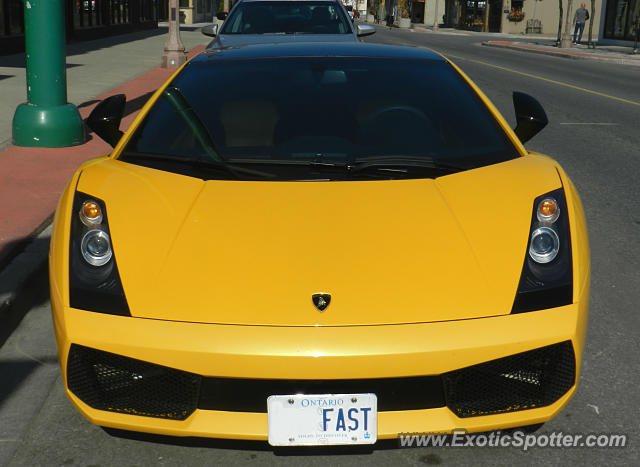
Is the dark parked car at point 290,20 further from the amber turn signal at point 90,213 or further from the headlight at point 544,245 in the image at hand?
the headlight at point 544,245

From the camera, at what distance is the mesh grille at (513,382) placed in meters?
2.50

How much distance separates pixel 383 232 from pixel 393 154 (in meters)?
0.68

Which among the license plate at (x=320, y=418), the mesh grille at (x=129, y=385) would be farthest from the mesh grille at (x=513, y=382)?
the mesh grille at (x=129, y=385)

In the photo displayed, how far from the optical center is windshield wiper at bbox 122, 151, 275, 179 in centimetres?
326

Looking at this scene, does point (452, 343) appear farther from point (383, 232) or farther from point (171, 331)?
point (171, 331)

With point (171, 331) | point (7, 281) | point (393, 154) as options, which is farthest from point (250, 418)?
point (7, 281)

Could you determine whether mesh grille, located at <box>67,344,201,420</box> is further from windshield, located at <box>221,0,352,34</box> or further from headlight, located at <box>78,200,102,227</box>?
windshield, located at <box>221,0,352,34</box>

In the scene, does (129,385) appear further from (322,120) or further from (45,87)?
(45,87)

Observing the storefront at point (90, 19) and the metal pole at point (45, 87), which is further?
the storefront at point (90, 19)

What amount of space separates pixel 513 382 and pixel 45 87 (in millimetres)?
7243

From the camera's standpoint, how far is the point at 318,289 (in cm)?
261

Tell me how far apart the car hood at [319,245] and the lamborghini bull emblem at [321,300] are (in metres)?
0.01

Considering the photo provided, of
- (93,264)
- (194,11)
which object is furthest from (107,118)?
(194,11)

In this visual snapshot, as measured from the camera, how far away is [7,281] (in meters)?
4.30
